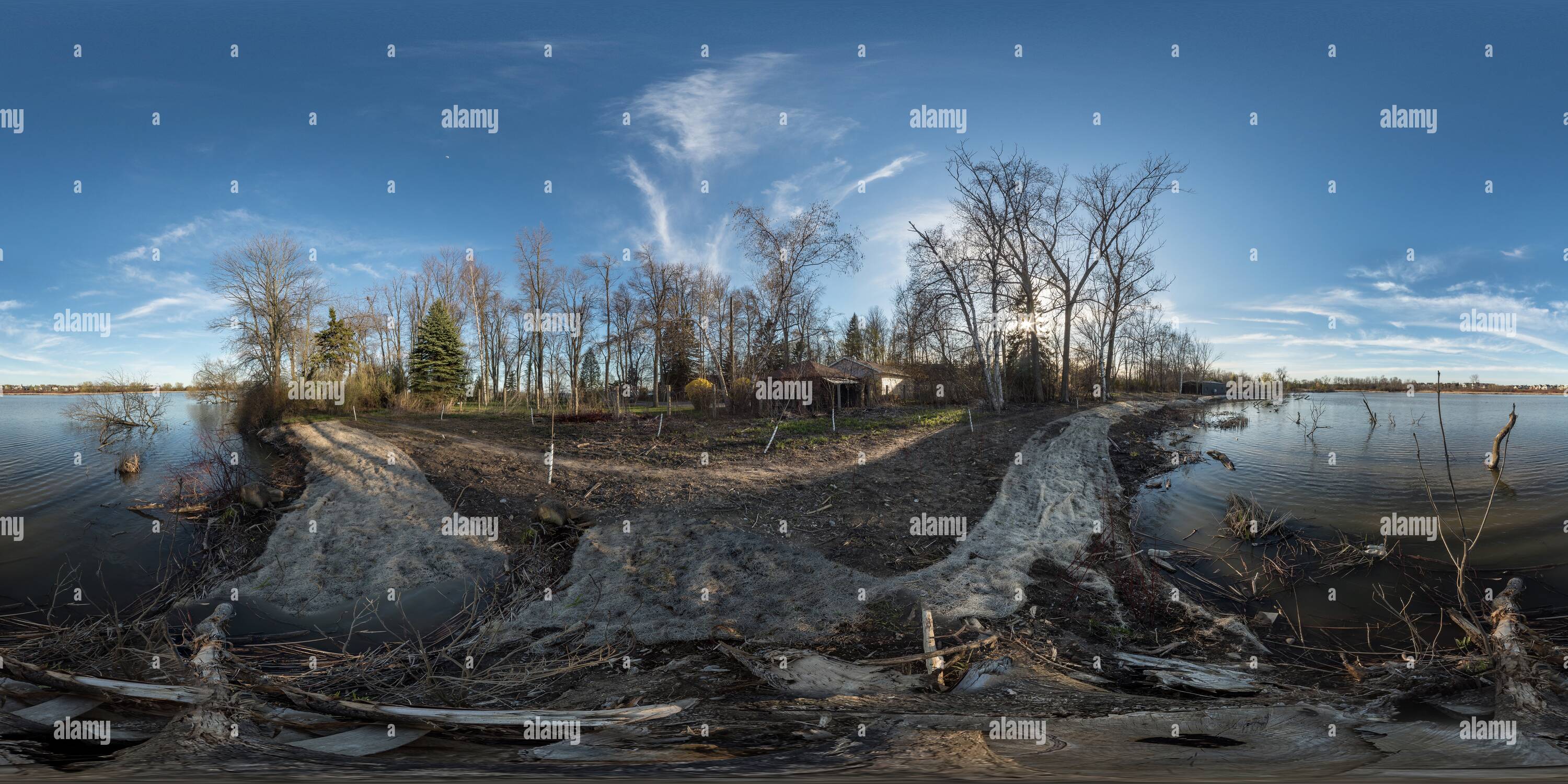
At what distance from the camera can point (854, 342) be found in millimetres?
60156

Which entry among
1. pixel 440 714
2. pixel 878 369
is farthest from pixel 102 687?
pixel 878 369

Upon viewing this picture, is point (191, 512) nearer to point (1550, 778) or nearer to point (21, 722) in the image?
point (21, 722)

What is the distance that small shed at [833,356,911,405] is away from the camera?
3578 centimetres

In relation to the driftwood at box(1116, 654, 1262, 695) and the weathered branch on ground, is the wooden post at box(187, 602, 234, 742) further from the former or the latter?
the weathered branch on ground

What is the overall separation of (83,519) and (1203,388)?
68918 millimetres

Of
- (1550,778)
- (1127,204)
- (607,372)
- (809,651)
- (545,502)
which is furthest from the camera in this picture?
(607,372)

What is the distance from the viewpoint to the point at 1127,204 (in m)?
29.1

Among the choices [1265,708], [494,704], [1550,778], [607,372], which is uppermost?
[607,372]

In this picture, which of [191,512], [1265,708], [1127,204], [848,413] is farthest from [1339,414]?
[191,512]

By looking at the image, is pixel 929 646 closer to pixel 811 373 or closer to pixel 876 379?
pixel 811 373

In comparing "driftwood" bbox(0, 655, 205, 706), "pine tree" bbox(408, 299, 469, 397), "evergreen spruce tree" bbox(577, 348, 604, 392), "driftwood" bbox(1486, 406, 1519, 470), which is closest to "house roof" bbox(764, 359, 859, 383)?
"evergreen spruce tree" bbox(577, 348, 604, 392)

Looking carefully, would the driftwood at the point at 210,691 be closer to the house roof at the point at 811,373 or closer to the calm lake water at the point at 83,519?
the calm lake water at the point at 83,519

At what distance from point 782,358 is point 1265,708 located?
32422mm

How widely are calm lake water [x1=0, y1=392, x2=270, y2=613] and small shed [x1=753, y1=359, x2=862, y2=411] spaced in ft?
55.4
